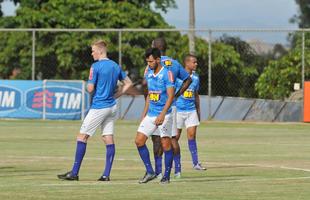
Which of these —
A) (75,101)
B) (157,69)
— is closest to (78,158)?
(157,69)

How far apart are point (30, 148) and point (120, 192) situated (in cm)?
1052

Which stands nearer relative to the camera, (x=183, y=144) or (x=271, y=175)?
(x=271, y=175)

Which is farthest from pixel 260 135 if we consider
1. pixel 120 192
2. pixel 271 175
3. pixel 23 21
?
pixel 23 21

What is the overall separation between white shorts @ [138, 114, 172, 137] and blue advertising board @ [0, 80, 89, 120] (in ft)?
72.3

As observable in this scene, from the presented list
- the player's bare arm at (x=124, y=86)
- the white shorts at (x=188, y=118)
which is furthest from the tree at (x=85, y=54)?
the player's bare arm at (x=124, y=86)

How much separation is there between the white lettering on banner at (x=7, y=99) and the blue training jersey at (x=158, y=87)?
895 inches

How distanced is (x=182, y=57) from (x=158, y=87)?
24.9 m

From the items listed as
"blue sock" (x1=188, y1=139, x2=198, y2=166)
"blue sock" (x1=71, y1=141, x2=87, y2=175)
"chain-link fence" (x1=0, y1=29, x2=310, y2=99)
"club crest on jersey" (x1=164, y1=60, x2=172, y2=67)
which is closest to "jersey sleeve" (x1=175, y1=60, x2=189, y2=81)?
"club crest on jersey" (x1=164, y1=60, x2=172, y2=67)

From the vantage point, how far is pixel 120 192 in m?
14.7

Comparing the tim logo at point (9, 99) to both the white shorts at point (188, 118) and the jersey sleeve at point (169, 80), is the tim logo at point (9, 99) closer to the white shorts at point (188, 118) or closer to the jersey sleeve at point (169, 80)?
the white shorts at point (188, 118)

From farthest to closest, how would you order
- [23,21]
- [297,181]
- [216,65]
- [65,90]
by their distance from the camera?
[23,21] → [216,65] → [65,90] → [297,181]

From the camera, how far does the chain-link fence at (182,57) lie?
131 ft

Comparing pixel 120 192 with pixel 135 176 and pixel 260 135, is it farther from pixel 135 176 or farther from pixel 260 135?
pixel 260 135

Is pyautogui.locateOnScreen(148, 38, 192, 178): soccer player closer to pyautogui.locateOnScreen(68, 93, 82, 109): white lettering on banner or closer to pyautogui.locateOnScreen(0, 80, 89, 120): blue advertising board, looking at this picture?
pyautogui.locateOnScreen(68, 93, 82, 109): white lettering on banner
